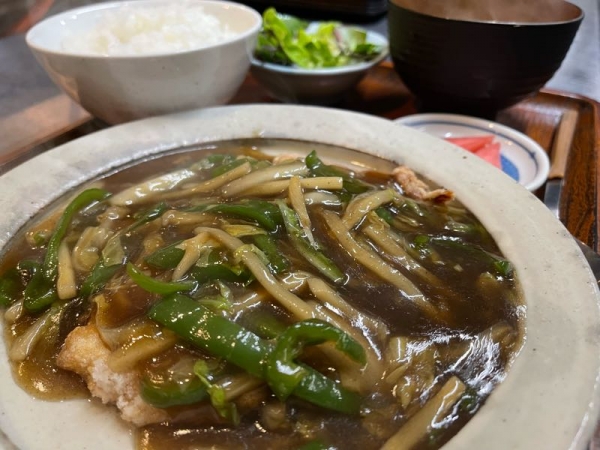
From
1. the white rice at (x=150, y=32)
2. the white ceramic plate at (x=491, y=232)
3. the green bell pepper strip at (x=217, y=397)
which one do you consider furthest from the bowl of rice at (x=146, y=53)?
the green bell pepper strip at (x=217, y=397)

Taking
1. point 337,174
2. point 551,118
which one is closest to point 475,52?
point 551,118

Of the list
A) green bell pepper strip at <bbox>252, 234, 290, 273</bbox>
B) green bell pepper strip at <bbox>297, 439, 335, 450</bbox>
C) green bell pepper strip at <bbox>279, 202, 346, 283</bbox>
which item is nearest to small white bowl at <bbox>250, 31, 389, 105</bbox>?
green bell pepper strip at <bbox>279, 202, 346, 283</bbox>

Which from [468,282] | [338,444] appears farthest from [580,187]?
[338,444]

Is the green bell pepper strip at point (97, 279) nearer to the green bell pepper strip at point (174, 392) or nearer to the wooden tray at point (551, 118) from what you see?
the green bell pepper strip at point (174, 392)

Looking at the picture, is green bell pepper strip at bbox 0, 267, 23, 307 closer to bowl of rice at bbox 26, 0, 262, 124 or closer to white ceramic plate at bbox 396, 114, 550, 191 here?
bowl of rice at bbox 26, 0, 262, 124

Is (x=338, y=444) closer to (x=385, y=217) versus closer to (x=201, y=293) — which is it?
(x=201, y=293)

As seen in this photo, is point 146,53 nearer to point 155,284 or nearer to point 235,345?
point 155,284
